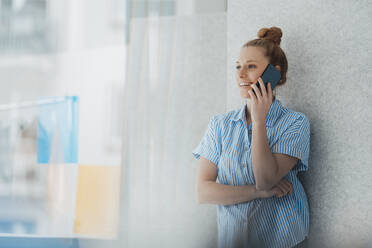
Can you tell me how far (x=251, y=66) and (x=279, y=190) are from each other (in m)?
0.45

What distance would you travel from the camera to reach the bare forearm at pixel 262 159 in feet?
3.67

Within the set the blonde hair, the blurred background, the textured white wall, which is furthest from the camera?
the blurred background

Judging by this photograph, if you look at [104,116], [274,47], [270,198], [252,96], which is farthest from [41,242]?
[274,47]

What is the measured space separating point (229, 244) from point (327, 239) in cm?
33

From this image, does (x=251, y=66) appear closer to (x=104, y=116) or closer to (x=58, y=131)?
(x=104, y=116)

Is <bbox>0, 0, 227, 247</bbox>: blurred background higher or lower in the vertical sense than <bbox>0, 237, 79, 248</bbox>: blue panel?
higher

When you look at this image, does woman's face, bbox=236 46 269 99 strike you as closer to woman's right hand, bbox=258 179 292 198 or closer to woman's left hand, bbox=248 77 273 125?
woman's left hand, bbox=248 77 273 125

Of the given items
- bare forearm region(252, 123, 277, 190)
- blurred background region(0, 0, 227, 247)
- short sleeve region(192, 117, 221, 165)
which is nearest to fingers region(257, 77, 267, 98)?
bare forearm region(252, 123, 277, 190)

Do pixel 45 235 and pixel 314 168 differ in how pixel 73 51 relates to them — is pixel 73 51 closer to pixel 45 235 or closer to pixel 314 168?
pixel 45 235

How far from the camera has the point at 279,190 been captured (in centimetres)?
119

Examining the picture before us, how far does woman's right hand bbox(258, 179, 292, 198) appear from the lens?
1.18 m

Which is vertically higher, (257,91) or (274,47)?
(274,47)

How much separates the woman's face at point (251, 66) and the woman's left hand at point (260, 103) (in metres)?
0.09

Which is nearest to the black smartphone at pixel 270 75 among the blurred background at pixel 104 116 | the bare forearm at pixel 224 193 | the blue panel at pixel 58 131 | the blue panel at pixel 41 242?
the bare forearm at pixel 224 193
